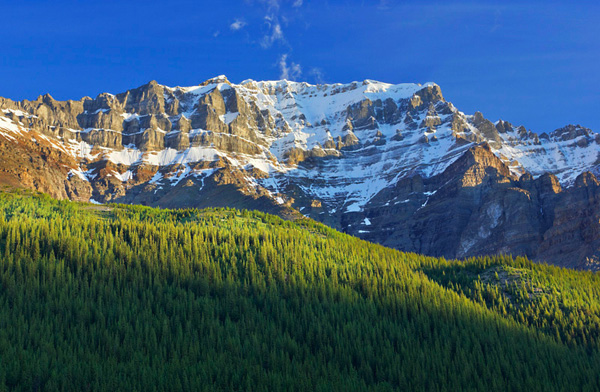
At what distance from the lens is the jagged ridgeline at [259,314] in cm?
4947

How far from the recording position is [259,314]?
64.7m

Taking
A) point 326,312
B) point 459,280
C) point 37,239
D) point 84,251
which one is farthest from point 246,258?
point 459,280

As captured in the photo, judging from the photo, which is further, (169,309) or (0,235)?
(0,235)

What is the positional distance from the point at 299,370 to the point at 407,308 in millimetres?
25510

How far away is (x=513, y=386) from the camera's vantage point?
55.3 meters

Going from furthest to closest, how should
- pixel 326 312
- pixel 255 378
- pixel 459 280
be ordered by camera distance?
pixel 459 280
pixel 326 312
pixel 255 378

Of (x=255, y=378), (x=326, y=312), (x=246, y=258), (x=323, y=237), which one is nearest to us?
(x=255, y=378)

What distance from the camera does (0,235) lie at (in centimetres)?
7138

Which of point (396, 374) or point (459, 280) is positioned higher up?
point (459, 280)

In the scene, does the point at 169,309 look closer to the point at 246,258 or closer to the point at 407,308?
the point at 246,258

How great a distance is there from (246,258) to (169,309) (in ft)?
66.0

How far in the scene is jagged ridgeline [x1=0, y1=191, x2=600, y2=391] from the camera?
49469 mm

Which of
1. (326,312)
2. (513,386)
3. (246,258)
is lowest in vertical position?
Result: (513,386)

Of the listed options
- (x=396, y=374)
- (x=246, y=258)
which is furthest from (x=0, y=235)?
(x=396, y=374)
